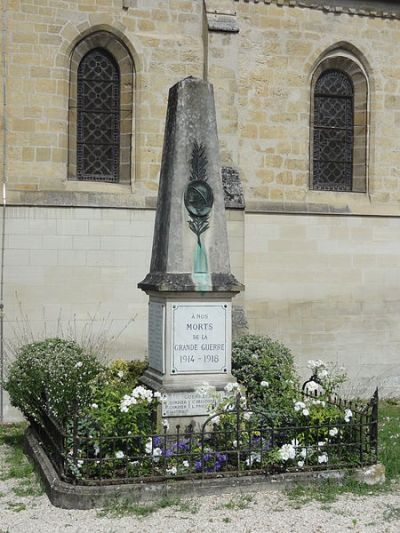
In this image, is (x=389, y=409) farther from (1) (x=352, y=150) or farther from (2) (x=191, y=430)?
(2) (x=191, y=430)

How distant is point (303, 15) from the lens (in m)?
14.7

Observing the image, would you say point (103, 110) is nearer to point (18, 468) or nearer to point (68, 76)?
point (68, 76)

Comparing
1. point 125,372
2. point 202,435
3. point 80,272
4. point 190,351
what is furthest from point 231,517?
point 80,272

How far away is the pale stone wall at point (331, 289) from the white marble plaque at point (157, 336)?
17.9ft

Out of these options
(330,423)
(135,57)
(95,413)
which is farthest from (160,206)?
(135,57)

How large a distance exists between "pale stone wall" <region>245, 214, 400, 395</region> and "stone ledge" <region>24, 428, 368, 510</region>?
6728 millimetres

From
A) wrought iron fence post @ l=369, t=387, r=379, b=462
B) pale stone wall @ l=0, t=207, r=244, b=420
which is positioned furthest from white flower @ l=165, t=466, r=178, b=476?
pale stone wall @ l=0, t=207, r=244, b=420

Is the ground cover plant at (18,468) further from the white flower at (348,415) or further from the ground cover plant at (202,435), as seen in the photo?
the white flower at (348,415)

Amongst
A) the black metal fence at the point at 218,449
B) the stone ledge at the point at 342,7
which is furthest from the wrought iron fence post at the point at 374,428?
the stone ledge at the point at 342,7

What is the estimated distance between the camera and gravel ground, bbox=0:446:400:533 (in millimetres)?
6469

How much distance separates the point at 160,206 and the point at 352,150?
24.9 ft

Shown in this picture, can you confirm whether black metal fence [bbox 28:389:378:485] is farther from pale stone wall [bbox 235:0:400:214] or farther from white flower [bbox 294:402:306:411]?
pale stone wall [bbox 235:0:400:214]

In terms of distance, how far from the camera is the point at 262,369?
10.9m


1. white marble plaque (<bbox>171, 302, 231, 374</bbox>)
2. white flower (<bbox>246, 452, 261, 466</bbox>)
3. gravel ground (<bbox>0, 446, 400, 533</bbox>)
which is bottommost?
gravel ground (<bbox>0, 446, 400, 533</bbox>)
